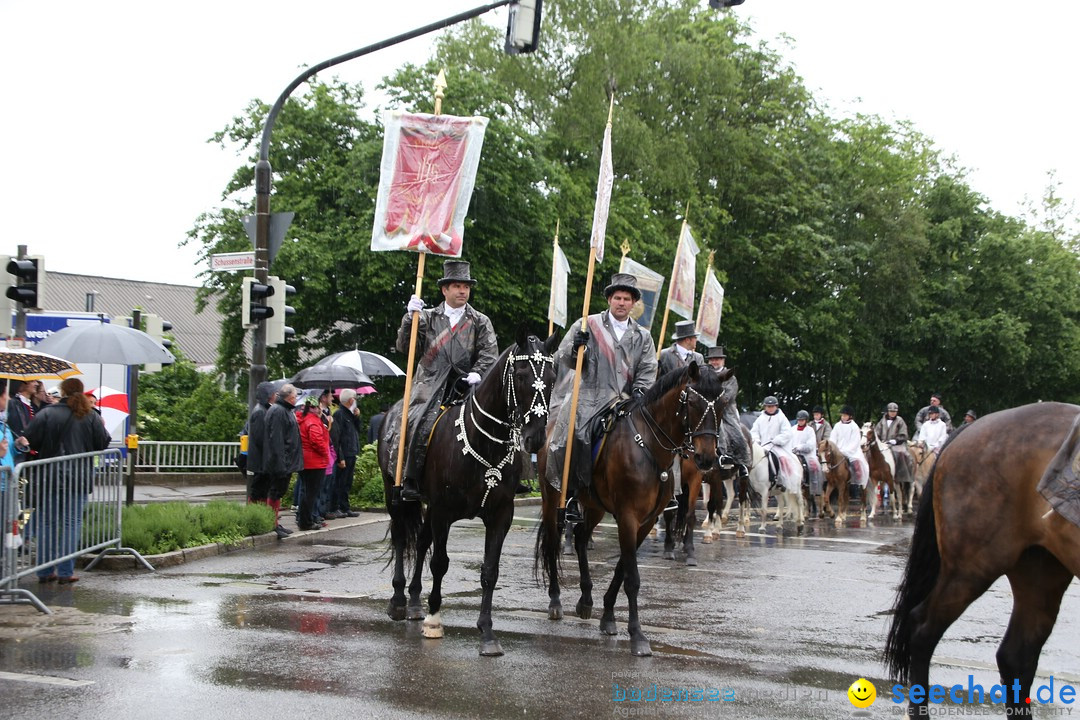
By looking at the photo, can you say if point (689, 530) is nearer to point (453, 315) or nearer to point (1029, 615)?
point (453, 315)

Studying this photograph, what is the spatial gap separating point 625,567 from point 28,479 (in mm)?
5245

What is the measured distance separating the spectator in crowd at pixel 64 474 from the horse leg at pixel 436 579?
3785mm

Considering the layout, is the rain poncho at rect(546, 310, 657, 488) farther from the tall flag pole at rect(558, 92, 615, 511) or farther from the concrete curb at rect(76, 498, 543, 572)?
the concrete curb at rect(76, 498, 543, 572)

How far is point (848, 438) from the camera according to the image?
75.5 feet

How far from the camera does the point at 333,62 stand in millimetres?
15016

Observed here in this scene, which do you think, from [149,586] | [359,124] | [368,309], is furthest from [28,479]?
[359,124]

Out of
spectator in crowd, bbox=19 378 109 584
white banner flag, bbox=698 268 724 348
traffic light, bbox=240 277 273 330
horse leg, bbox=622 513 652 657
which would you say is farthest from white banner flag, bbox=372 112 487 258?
white banner flag, bbox=698 268 724 348

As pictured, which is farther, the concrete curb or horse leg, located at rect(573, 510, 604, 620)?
the concrete curb

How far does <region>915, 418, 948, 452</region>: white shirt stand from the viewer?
1035 inches

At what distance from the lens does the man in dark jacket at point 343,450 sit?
61.5 feet

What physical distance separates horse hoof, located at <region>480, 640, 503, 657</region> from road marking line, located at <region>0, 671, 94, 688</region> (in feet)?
8.45

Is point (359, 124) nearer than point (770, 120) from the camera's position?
Yes

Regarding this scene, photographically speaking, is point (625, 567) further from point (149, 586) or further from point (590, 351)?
point (149, 586)

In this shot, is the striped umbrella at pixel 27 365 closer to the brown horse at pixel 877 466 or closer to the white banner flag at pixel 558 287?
the white banner flag at pixel 558 287
